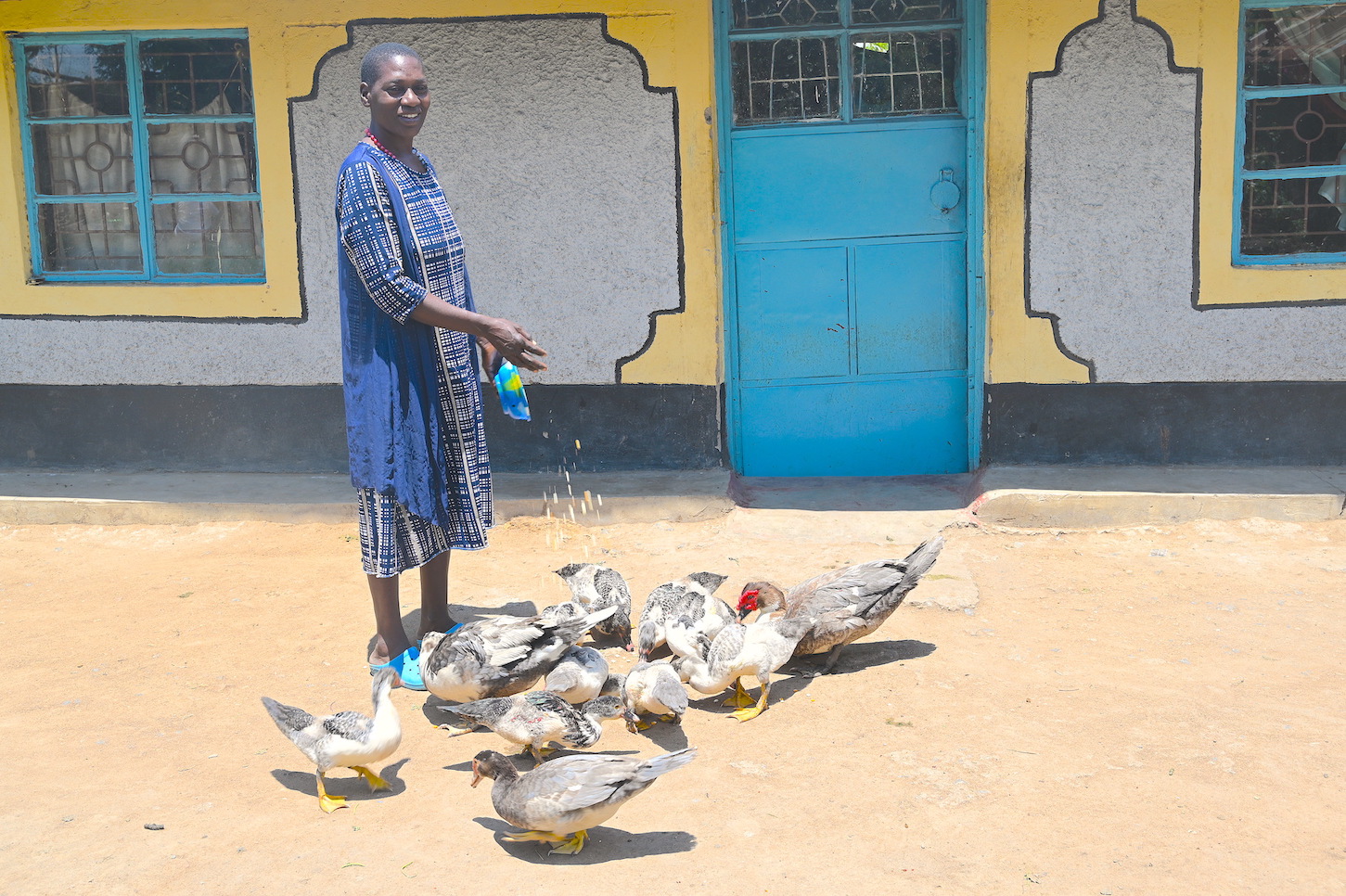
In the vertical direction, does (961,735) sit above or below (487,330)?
below

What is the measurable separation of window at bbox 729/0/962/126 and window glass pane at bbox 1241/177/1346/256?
173 cm

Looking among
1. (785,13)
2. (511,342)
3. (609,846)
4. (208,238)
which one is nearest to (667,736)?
(609,846)

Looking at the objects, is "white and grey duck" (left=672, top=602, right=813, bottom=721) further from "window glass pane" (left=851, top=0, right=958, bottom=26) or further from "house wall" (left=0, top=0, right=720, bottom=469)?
"window glass pane" (left=851, top=0, right=958, bottom=26)

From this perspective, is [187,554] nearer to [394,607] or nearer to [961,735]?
[394,607]

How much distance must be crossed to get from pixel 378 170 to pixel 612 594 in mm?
1878

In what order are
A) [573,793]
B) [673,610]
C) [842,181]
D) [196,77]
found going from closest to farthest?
[573,793] → [673,610] → [842,181] → [196,77]

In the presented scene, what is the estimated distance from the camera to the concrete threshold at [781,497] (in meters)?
6.31

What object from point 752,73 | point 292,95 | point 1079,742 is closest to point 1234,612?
point 1079,742

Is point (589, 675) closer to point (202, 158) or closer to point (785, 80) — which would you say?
point (785, 80)

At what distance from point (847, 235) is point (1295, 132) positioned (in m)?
2.45

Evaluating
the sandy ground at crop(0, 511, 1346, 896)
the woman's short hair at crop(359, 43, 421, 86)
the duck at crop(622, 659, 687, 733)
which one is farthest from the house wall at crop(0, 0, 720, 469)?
the duck at crop(622, 659, 687, 733)

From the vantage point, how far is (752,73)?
6.88 meters

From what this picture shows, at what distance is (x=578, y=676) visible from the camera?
13.5ft

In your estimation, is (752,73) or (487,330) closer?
(487,330)
